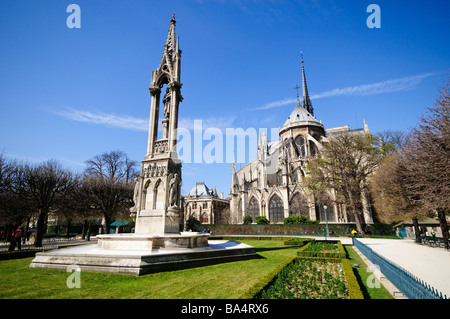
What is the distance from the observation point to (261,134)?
57406 mm

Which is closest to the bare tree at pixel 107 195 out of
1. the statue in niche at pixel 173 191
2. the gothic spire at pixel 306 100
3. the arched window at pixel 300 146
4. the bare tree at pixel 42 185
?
the bare tree at pixel 42 185

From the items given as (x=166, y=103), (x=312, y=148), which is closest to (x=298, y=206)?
(x=312, y=148)

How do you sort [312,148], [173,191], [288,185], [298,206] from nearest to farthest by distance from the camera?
[173,191]
[298,206]
[288,185]
[312,148]

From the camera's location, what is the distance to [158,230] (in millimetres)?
9523

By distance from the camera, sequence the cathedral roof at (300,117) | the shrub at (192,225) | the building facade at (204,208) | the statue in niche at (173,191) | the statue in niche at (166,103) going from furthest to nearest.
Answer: the building facade at (204,208)
the cathedral roof at (300,117)
the shrub at (192,225)
the statue in niche at (166,103)
the statue in niche at (173,191)

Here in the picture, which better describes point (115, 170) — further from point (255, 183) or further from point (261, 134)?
point (261, 134)

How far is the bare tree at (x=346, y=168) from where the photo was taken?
29141mm

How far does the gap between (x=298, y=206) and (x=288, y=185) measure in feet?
13.6

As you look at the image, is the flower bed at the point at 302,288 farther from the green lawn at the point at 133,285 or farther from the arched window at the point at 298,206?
the arched window at the point at 298,206

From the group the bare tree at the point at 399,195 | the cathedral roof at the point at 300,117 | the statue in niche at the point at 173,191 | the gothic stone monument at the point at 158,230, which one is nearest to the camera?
the gothic stone monument at the point at 158,230

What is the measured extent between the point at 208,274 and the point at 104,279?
109 inches

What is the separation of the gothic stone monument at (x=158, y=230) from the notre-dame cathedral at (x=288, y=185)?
→ 27.1 m

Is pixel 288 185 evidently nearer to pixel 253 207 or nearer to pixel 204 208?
pixel 253 207
